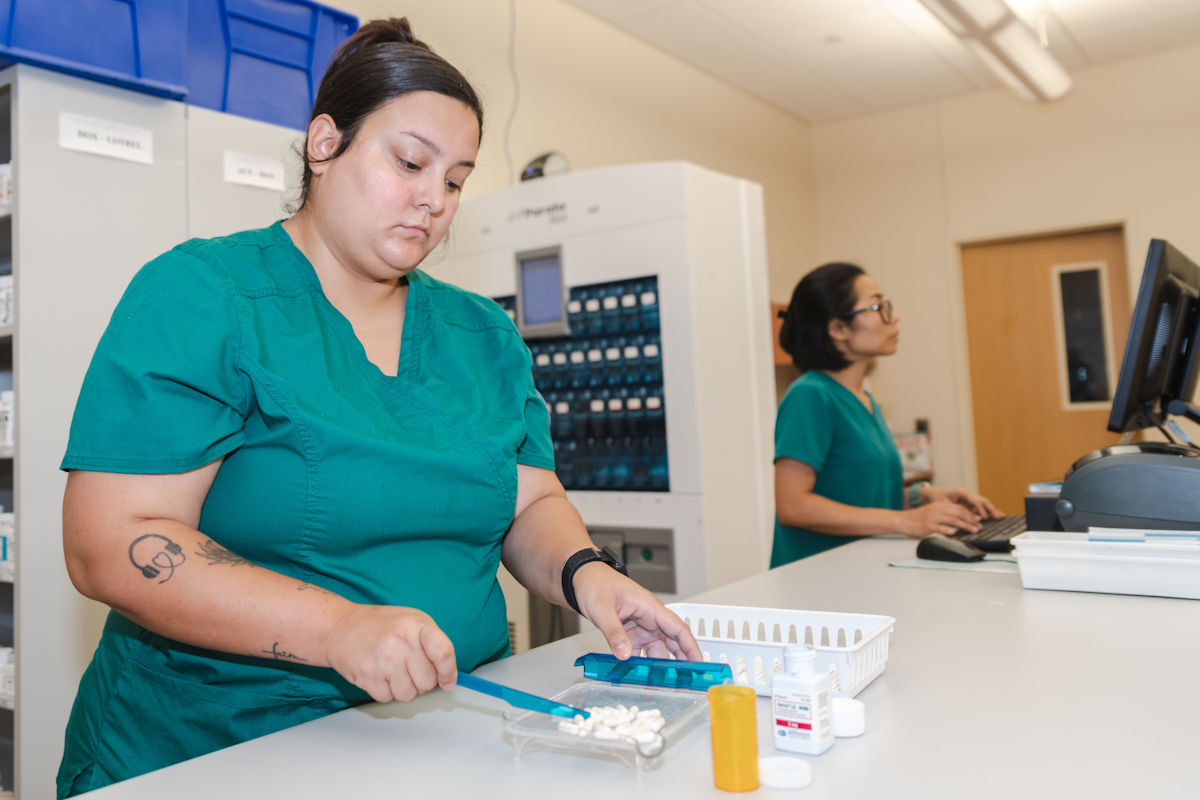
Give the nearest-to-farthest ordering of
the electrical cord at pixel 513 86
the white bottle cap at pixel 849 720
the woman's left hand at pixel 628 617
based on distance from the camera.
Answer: the white bottle cap at pixel 849 720 < the woman's left hand at pixel 628 617 < the electrical cord at pixel 513 86

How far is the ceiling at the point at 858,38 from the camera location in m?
3.88

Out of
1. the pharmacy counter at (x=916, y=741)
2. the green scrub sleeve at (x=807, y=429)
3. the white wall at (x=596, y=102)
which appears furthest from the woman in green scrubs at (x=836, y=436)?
the white wall at (x=596, y=102)

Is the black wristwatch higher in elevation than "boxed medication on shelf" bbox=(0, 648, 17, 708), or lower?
higher

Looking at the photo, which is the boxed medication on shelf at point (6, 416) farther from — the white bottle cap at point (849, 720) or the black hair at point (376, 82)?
the white bottle cap at point (849, 720)

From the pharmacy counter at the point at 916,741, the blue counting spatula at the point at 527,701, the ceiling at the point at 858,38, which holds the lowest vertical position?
the pharmacy counter at the point at 916,741

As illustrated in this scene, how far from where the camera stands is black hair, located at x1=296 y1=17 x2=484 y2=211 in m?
1.04

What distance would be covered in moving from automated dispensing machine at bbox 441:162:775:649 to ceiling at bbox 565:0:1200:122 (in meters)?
1.52

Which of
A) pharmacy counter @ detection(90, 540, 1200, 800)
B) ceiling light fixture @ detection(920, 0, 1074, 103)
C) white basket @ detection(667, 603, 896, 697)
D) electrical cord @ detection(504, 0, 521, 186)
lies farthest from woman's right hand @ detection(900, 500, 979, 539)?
electrical cord @ detection(504, 0, 521, 186)

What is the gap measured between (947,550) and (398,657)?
3.97ft

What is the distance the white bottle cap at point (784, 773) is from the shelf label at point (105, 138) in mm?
1885

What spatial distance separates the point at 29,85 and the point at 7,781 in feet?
5.05

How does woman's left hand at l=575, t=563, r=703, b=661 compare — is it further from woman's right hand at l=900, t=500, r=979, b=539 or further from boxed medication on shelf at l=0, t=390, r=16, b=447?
boxed medication on shelf at l=0, t=390, r=16, b=447

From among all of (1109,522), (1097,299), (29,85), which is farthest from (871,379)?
(29,85)

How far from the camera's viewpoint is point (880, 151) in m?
5.34
